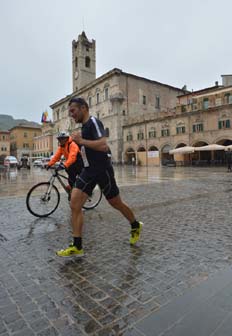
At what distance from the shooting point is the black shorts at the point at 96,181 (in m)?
3.09

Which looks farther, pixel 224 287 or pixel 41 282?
pixel 41 282

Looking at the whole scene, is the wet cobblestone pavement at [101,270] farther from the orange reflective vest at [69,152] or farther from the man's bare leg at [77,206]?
the orange reflective vest at [69,152]

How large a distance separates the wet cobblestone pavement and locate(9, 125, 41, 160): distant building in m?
88.3

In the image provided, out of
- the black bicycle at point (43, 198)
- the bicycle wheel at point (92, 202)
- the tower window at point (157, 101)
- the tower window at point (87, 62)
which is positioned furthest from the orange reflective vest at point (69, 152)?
the tower window at point (87, 62)

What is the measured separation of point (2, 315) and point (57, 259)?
110 cm

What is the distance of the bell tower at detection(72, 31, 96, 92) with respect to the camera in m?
58.9

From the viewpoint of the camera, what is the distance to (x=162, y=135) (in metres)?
40.0

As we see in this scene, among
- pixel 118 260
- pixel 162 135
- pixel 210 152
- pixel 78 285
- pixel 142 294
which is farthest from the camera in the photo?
pixel 162 135

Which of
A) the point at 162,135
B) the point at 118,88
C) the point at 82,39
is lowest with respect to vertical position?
the point at 162,135

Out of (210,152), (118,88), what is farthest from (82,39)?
(210,152)

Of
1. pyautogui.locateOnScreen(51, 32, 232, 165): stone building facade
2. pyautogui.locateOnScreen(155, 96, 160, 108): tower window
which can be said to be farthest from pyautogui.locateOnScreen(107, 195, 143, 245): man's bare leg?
pyautogui.locateOnScreen(155, 96, 160, 108): tower window

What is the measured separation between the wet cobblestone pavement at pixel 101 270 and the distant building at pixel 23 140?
88.3 meters

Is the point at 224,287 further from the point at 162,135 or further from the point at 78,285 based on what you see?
the point at 162,135

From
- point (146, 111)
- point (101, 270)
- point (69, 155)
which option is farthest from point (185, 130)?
point (101, 270)
